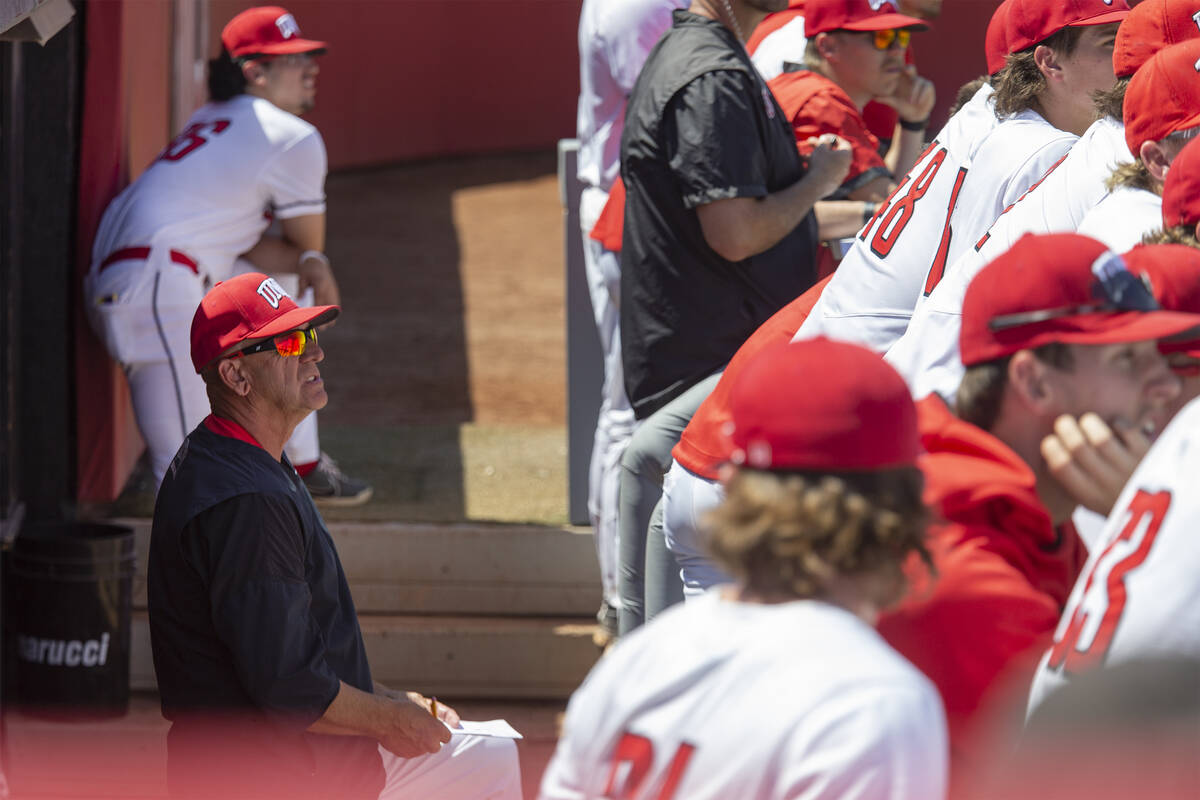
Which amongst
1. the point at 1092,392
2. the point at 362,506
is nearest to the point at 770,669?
the point at 1092,392

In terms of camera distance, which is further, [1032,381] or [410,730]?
[410,730]

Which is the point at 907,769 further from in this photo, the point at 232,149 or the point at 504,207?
the point at 504,207

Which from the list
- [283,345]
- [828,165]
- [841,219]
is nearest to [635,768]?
[283,345]

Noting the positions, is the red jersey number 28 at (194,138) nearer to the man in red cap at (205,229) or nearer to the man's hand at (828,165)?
the man in red cap at (205,229)

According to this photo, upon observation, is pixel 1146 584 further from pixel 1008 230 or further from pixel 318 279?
pixel 318 279

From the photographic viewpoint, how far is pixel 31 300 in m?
5.36

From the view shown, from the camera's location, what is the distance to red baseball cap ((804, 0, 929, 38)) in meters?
4.39

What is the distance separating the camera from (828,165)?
3.87 metres

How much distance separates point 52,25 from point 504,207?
8520 millimetres

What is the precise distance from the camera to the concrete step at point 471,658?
5.12 meters

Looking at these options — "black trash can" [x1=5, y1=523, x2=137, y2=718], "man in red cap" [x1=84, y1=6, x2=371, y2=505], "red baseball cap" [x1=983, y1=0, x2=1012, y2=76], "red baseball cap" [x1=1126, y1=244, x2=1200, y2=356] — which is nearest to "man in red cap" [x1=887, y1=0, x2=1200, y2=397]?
"red baseball cap" [x1=983, y1=0, x2=1012, y2=76]

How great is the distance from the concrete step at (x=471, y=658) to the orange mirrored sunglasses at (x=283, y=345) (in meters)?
2.12

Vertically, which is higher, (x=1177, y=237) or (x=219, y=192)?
(x=1177, y=237)

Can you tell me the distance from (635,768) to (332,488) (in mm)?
3996
